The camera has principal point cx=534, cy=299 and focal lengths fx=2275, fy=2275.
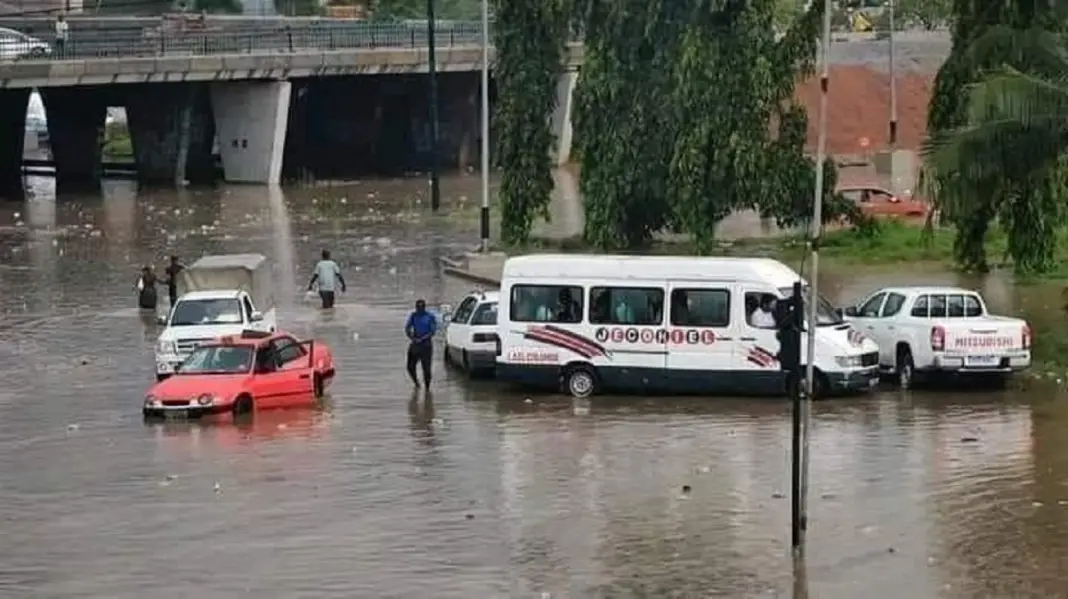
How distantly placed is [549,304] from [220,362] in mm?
4767

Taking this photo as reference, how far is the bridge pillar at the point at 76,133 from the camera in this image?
3531 inches

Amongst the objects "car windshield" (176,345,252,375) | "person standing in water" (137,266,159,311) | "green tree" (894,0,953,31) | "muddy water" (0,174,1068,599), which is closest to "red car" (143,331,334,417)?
"car windshield" (176,345,252,375)

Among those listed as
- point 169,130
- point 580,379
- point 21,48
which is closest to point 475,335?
point 580,379

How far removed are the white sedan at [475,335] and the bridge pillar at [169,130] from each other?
48680 millimetres

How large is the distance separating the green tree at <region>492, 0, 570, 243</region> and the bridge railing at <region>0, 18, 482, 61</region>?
26.4 metres

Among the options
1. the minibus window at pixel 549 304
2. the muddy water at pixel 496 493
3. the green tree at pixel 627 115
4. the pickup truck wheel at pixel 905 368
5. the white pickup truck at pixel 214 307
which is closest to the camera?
the muddy water at pixel 496 493

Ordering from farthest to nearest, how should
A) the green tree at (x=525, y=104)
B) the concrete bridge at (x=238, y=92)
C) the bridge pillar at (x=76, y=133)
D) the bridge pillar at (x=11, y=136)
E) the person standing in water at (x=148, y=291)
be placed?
the bridge pillar at (x=76, y=133), the bridge pillar at (x=11, y=136), the concrete bridge at (x=238, y=92), the green tree at (x=525, y=104), the person standing in water at (x=148, y=291)

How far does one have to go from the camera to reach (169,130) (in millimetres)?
87000

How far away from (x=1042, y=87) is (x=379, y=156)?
6731 centimetres

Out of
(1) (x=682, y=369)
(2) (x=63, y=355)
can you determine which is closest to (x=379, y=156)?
(2) (x=63, y=355)

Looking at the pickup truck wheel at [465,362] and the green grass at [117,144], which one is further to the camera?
the green grass at [117,144]

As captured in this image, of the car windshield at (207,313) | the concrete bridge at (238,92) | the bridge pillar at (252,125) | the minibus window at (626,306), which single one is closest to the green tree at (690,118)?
the car windshield at (207,313)

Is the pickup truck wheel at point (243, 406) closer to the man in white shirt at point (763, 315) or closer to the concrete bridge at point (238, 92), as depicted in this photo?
the man in white shirt at point (763, 315)

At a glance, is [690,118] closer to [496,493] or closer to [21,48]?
[496,493]
